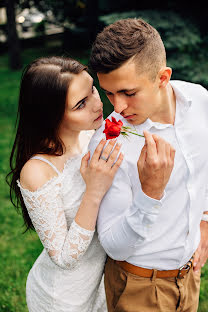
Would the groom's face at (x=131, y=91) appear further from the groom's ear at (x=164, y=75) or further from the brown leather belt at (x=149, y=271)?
the brown leather belt at (x=149, y=271)

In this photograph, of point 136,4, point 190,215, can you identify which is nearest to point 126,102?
point 190,215

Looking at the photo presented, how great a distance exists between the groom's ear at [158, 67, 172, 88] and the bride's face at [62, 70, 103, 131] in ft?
1.35

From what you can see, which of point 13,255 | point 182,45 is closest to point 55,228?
point 13,255

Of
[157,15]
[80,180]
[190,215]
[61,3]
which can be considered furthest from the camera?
[61,3]

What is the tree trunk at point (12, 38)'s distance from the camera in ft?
38.8

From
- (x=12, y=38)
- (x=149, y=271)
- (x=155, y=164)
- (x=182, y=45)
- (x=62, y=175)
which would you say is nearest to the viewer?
(x=155, y=164)

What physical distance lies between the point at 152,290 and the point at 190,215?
0.48m

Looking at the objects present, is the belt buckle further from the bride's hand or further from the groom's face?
the groom's face

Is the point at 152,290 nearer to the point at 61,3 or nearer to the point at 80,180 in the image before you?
the point at 80,180

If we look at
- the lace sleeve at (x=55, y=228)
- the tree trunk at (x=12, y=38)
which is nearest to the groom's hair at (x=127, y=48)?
the lace sleeve at (x=55, y=228)

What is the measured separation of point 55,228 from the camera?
2.07m

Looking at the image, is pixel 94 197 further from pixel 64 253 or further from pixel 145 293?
pixel 145 293

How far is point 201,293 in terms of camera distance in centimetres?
336

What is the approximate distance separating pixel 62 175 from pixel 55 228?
315 millimetres
